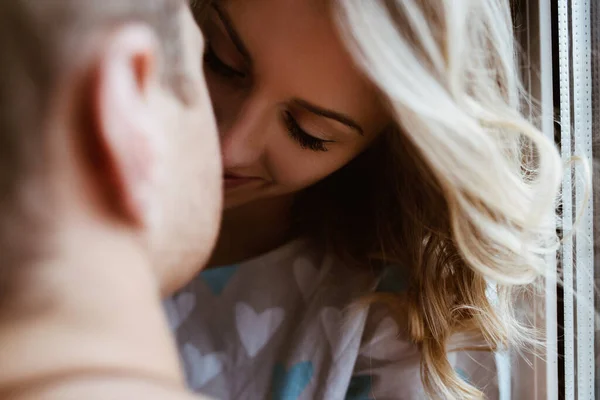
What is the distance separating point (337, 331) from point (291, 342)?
0.07 m

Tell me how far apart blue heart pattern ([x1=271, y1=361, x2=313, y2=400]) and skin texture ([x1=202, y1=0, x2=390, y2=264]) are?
0.24 meters

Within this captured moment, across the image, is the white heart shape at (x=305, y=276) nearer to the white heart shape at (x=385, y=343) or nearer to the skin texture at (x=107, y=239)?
the white heart shape at (x=385, y=343)

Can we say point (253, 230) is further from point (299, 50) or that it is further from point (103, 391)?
point (103, 391)

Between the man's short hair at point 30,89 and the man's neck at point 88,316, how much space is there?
1.1 inches

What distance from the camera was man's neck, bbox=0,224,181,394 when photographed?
1.18 ft

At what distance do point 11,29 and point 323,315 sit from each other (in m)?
0.56

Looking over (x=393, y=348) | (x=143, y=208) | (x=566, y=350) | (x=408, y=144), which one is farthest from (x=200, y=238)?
(x=566, y=350)

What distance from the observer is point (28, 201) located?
390mm

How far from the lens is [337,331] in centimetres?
83

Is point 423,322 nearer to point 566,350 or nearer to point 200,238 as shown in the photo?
point 566,350

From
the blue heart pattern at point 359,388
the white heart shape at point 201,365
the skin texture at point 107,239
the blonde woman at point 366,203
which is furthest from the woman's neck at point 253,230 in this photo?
the skin texture at point 107,239

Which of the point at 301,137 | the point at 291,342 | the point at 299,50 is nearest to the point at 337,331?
the point at 291,342

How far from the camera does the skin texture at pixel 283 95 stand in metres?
0.60

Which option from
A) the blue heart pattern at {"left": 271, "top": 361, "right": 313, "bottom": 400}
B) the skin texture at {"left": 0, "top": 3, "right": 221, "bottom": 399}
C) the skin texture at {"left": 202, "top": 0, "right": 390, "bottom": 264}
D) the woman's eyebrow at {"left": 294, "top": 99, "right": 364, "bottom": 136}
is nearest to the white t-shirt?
the blue heart pattern at {"left": 271, "top": 361, "right": 313, "bottom": 400}
